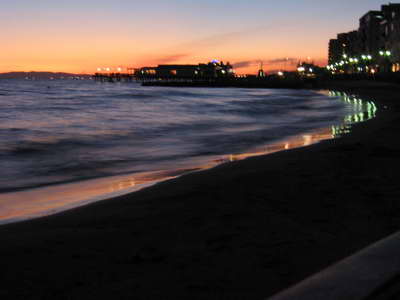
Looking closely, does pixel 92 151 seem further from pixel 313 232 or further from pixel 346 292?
pixel 346 292

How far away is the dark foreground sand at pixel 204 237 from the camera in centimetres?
306

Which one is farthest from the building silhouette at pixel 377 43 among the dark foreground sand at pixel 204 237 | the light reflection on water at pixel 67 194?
the dark foreground sand at pixel 204 237

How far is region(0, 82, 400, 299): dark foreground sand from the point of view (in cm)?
306

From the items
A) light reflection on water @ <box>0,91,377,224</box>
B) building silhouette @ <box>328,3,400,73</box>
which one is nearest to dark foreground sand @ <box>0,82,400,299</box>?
light reflection on water @ <box>0,91,377,224</box>

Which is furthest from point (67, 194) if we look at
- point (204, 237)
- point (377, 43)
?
point (377, 43)

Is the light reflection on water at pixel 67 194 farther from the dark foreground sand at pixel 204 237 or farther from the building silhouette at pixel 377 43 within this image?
the building silhouette at pixel 377 43

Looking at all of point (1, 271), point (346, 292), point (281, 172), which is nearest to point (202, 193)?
point (281, 172)

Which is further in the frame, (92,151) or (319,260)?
(92,151)

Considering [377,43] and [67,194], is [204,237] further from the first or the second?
[377,43]

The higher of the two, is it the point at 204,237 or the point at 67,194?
the point at 204,237

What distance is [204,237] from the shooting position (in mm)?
4105

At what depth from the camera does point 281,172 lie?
23.7 ft

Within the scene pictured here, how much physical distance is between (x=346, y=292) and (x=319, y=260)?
5.39ft

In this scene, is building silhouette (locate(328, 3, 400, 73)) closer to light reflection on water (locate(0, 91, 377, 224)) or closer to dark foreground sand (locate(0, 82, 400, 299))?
light reflection on water (locate(0, 91, 377, 224))
